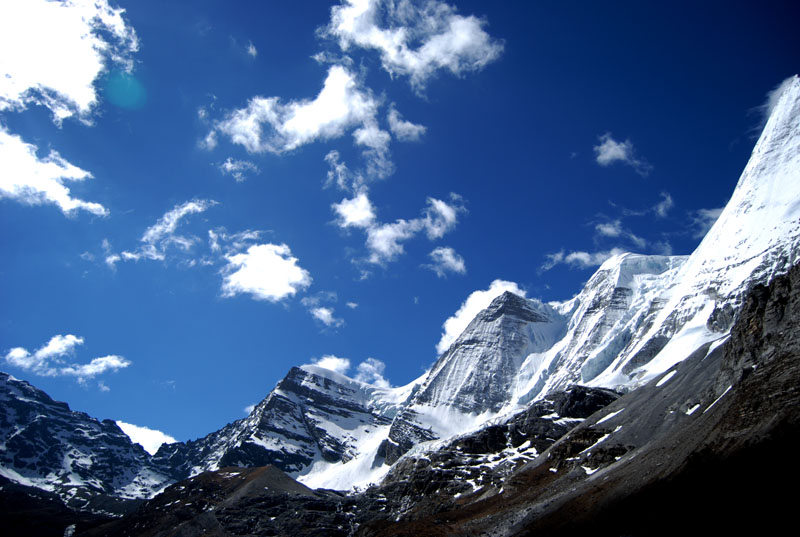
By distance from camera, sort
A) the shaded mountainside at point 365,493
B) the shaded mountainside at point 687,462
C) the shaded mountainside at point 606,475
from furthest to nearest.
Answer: the shaded mountainside at point 365,493, the shaded mountainside at point 606,475, the shaded mountainside at point 687,462

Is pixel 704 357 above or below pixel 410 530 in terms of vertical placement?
above

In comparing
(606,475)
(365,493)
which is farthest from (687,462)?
(365,493)

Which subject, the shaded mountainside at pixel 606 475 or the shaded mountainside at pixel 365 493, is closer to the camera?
the shaded mountainside at pixel 606 475

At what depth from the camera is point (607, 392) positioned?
156250 millimetres

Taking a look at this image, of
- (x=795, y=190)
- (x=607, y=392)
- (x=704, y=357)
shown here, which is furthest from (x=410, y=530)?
(x=795, y=190)

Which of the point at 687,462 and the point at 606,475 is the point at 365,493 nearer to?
the point at 606,475

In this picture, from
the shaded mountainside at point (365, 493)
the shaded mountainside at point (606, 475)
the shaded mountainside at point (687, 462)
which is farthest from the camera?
the shaded mountainside at point (365, 493)

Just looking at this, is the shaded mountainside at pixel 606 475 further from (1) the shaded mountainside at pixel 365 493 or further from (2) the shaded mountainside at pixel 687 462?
(1) the shaded mountainside at pixel 365 493

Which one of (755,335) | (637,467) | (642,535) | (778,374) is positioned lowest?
(642,535)

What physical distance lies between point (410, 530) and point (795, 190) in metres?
167

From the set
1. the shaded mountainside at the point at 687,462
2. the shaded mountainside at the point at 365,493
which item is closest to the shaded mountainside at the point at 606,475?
the shaded mountainside at the point at 687,462

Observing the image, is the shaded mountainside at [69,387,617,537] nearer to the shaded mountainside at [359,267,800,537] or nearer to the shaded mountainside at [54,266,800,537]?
the shaded mountainside at [54,266,800,537]

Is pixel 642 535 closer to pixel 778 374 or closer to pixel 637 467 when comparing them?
pixel 637 467

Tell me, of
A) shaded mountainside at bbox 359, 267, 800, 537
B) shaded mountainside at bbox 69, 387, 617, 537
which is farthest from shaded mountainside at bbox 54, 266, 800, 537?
shaded mountainside at bbox 69, 387, 617, 537
